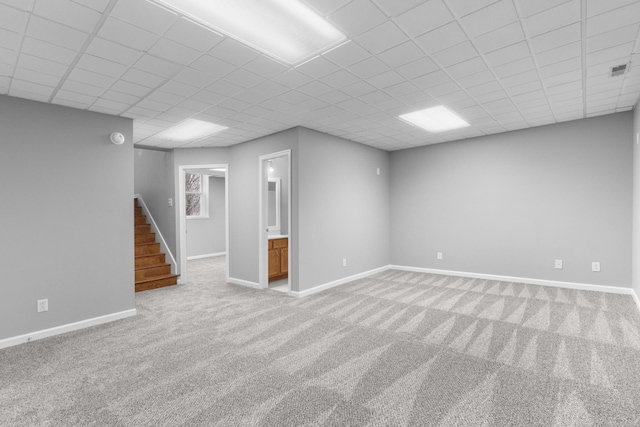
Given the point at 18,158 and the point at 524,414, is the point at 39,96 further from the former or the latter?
the point at 524,414

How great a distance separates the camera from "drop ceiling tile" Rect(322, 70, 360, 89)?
9.36 feet

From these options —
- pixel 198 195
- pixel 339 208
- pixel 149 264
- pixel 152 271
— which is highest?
pixel 198 195

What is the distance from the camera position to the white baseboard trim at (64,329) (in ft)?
9.94

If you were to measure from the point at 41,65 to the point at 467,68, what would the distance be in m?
3.64

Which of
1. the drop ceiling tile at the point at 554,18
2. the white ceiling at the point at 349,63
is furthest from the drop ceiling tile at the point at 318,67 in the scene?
the drop ceiling tile at the point at 554,18

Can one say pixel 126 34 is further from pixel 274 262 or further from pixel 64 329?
pixel 274 262

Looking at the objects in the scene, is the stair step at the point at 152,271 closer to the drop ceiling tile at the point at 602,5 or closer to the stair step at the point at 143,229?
the stair step at the point at 143,229

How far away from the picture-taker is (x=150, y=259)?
5.57 metres

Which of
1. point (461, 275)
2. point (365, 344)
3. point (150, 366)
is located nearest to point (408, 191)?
A: point (461, 275)

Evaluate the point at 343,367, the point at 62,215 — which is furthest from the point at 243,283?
the point at 343,367

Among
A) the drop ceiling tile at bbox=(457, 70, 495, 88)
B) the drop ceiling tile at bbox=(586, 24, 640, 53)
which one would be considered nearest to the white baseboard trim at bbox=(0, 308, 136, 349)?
the drop ceiling tile at bbox=(457, 70, 495, 88)

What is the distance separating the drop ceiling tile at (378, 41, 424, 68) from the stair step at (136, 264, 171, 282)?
500cm

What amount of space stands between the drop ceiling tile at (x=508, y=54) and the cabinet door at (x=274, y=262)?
4.13m

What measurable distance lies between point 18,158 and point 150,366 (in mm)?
2543
